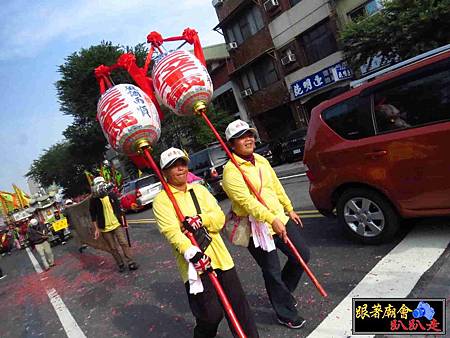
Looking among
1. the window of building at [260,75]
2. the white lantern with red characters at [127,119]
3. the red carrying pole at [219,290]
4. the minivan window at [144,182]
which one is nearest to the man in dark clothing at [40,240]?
the minivan window at [144,182]

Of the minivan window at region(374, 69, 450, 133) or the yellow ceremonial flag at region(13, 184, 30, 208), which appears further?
the yellow ceremonial flag at region(13, 184, 30, 208)

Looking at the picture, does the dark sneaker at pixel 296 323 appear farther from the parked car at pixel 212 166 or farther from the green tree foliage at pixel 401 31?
the green tree foliage at pixel 401 31

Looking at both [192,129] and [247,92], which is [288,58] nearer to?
[247,92]

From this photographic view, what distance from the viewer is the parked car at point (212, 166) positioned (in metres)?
12.3

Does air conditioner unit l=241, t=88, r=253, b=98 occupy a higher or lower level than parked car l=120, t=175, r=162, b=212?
higher

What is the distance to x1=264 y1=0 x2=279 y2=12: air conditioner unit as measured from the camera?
21141 mm

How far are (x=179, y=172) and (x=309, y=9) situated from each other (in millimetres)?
19002

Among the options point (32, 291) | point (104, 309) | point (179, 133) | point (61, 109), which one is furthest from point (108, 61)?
point (104, 309)

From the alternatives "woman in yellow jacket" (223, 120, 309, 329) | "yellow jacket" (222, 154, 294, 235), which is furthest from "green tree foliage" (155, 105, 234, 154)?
"woman in yellow jacket" (223, 120, 309, 329)

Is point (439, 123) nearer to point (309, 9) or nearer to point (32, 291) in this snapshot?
point (32, 291)

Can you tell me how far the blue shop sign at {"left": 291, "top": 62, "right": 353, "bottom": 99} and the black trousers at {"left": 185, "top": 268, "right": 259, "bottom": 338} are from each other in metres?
17.1

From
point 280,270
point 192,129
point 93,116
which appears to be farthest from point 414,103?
point 93,116

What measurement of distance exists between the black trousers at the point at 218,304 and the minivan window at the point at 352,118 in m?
2.51

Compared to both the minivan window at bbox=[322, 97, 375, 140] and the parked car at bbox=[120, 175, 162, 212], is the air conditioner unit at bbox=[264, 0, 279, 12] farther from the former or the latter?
the minivan window at bbox=[322, 97, 375, 140]
